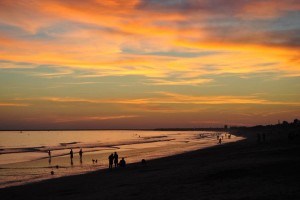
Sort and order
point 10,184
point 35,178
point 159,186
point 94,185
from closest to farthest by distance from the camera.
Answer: point 159,186, point 94,185, point 10,184, point 35,178

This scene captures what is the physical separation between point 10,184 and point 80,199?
12349 millimetres

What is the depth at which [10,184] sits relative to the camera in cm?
2941

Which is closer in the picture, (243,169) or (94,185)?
(243,169)

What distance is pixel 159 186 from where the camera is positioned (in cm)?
2098

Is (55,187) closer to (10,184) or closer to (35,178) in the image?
(10,184)

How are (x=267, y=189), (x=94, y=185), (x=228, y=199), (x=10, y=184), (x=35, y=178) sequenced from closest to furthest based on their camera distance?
(x=228, y=199)
(x=267, y=189)
(x=94, y=185)
(x=10, y=184)
(x=35, y=178)

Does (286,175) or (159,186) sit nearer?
(286,175)

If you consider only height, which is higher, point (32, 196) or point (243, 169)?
point (243, 169)

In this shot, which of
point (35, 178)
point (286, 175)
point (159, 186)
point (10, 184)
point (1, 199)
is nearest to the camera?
point (286, 175)

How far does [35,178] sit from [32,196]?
1061cm

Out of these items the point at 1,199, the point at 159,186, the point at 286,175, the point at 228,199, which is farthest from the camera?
the point at 1,199

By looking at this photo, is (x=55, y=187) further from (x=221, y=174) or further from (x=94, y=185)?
(x=221, y=174)

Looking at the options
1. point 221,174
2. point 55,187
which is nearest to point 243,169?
point 221,174

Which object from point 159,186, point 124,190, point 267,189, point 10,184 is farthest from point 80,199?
point 10,184
